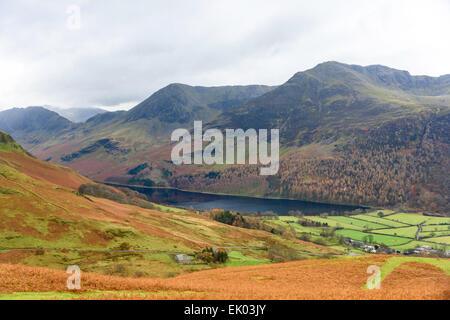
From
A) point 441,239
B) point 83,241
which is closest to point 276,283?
point 83,241

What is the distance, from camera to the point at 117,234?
2608 inches

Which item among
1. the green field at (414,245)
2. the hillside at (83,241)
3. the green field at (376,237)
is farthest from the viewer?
the green field at (376,237)

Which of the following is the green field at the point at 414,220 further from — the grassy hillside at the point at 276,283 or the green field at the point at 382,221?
the grassy hillside at the point at 276,283

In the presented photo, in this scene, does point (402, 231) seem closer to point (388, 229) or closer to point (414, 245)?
point (388, 229)

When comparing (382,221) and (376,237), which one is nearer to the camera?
(376,237)

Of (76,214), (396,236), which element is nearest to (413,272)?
(76,214)

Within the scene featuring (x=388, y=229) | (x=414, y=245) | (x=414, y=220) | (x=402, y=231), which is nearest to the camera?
(x=414, y=245)

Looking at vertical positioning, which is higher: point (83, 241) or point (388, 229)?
point (83, 241)

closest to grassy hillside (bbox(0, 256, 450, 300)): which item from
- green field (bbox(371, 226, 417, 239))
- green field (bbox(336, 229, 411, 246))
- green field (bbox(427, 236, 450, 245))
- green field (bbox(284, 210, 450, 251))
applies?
green field (bbox(284, 210, 450, 251))

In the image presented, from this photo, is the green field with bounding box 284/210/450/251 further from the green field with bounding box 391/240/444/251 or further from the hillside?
the hillside

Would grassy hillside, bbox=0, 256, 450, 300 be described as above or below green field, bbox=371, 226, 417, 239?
above

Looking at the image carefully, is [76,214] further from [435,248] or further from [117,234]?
[435,248]

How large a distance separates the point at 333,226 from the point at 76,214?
125 meters

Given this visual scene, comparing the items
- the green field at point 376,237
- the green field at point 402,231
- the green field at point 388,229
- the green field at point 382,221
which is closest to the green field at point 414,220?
the green field at point 388,229
